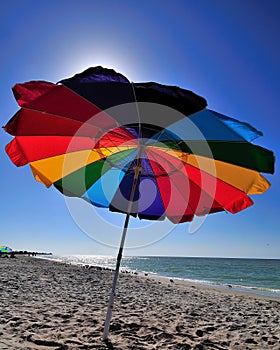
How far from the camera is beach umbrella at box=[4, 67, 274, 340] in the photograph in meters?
2.49

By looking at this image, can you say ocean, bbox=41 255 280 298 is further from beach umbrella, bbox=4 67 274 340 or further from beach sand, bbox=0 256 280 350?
beach umbrella, bbox=4 67 274 340

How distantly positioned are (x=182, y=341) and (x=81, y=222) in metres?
2.27

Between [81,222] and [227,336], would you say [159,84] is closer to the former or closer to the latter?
[81,222]

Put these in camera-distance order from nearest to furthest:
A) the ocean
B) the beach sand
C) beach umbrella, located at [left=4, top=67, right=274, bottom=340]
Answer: beach umbrella, located at [left=4, top=67, right=274, bottom=340] < the beach sand < the ocean

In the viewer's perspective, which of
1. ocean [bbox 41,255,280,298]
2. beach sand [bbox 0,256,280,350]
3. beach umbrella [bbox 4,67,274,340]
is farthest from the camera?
ocean [bbox 41,255,280,298]

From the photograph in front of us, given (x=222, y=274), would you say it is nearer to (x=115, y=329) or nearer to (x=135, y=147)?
(x=115, y=329)

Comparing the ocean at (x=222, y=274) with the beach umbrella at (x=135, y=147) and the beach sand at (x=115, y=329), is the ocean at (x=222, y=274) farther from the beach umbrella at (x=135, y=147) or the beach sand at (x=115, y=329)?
the beach umbrella at (x=135, y=147)

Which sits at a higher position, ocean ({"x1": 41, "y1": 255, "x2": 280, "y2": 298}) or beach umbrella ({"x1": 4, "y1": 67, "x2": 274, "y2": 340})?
beach umbrella ({"x1": 4, "y1": 67, "x2": 274, "y2": 340})

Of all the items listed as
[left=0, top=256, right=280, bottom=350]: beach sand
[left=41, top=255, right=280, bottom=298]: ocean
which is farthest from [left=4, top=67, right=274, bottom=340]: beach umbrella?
[left=41, top=255, right=280, bottom=298]: ocean

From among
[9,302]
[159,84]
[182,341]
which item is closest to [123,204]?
[182,341]

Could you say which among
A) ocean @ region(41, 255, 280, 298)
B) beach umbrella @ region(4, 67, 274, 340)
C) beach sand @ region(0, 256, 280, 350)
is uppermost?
beach umbrella @ region(4, 67, 274, 340)

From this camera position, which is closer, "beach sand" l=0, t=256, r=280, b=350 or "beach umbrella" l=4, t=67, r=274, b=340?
"beach umbrella" l=4, t=67, r=274, b=340

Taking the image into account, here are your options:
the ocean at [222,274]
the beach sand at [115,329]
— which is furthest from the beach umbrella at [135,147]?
the ocean at [222,274]

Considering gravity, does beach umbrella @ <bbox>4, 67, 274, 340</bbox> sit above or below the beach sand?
above
